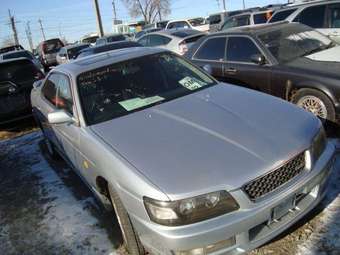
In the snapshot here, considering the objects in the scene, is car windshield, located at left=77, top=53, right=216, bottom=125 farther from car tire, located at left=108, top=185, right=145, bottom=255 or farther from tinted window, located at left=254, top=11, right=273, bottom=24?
tinted window, located at left=254, top=11, right=273, bottom=24

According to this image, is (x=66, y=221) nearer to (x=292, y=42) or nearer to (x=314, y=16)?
(x=292, y=42)

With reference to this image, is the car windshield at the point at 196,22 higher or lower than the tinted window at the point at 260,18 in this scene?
lower

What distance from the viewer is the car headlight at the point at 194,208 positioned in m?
2.59

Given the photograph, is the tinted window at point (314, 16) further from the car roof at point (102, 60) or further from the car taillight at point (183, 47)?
the car roof at point (102, 60)

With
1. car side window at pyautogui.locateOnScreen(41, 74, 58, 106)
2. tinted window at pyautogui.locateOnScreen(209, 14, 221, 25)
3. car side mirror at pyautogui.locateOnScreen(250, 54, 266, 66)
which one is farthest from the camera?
tinted window at pyautogui.locateOnScreen(209, 14, 221, 25)

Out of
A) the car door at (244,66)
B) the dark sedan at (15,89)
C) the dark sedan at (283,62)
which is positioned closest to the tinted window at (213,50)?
the dark sedan at (283,62)

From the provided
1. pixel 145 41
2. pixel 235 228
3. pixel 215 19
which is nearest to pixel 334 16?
pixel 235 228

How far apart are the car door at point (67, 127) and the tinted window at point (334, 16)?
20.8ft

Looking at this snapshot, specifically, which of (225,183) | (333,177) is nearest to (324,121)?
(333,177)

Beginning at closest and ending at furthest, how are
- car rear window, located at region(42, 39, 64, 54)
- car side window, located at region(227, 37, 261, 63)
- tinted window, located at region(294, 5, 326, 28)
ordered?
car side window, located at region(227, 37, 261, 63)
tinted window, located at region(294, 5, 326, 28)
car rear window, located at region(42, 39, 64, 54)

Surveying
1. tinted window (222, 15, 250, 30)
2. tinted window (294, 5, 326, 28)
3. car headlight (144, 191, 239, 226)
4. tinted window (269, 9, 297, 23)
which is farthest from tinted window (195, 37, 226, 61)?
tinted window (222, 15, 250, 30)

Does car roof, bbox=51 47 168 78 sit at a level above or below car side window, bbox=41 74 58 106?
above

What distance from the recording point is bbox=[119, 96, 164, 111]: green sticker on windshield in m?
3.91

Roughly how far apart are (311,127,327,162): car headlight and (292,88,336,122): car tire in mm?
1852
